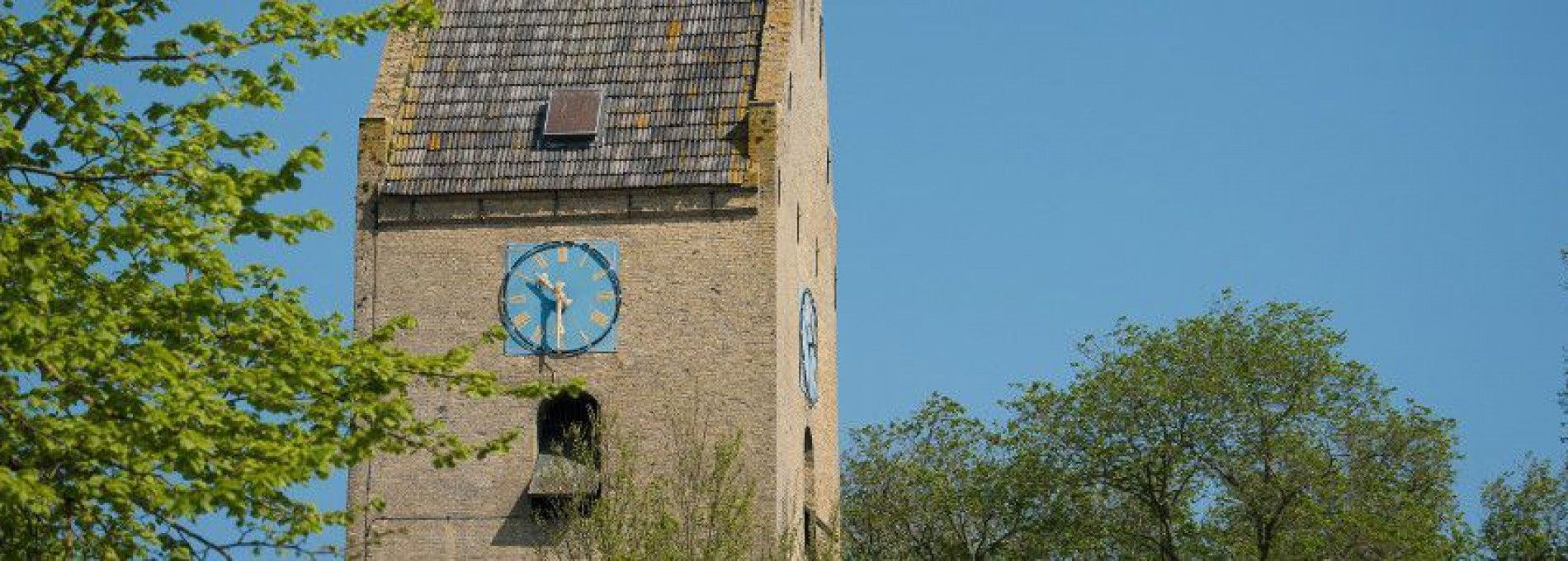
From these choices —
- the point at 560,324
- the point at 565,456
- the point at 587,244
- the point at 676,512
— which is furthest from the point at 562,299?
the point at 676,512

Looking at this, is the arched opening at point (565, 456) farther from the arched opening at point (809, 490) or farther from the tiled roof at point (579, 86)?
the arched opening at point (809, 490)

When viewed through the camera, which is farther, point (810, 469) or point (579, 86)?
point (810, 469)

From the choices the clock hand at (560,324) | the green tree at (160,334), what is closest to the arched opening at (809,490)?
the clock hand at (560,324)

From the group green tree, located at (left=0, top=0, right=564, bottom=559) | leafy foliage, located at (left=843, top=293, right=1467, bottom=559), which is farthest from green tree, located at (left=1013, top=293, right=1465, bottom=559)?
green tree, located at (left=0, top=0, right=564, bottom=559)

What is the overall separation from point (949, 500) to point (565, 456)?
41.3 feet

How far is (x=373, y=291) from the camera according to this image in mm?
45844

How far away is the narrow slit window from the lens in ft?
151

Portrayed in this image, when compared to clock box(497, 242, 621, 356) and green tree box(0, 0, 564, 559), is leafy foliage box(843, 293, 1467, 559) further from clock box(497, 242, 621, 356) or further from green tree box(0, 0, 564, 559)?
green tree box(0, 0, 564, 559)

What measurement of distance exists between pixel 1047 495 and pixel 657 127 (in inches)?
508

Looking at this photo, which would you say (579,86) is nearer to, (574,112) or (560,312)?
(574,112)

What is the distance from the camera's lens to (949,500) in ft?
183

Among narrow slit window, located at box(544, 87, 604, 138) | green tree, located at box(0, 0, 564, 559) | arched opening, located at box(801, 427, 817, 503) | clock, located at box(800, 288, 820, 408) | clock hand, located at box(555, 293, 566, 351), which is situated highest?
narrow slit window, located at box(544, 87, 604, 138)

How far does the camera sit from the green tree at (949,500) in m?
55.0

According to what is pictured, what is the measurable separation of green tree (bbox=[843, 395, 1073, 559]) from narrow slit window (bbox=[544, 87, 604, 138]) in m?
12.6
